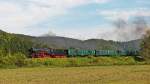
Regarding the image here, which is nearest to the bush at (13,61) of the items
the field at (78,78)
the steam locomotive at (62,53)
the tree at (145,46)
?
the steam locomotive at (62,53)

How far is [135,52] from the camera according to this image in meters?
127

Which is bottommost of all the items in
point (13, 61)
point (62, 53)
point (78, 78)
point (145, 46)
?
point (78, 78)

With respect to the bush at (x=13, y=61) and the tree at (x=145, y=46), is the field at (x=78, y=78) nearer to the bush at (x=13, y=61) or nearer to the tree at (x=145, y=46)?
the bush at (x=13, y=61)

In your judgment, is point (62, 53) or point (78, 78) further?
point (62, 53)

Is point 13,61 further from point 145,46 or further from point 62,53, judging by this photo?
point 145,46

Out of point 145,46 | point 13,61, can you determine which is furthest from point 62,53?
point 13,61

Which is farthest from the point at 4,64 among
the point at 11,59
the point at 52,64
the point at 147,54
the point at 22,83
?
the point at 22,83

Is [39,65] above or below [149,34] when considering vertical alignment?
below

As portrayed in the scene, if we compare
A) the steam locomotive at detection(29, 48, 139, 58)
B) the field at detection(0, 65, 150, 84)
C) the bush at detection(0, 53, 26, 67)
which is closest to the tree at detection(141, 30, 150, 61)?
the steam locomotive at detection(29, 48, 139, 58)

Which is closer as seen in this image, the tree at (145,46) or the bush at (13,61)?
the bush at (13,61)

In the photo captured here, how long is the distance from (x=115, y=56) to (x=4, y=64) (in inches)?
1362

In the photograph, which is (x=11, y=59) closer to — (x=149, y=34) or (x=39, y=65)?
(x=39, y=65)

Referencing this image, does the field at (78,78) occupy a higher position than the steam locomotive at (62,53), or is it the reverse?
the steam locomotive at (62,53)

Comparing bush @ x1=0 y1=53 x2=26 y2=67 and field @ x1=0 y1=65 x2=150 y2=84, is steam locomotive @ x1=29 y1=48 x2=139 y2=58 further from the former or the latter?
field @ x1=0 y1=65 x2=150 y2=84
